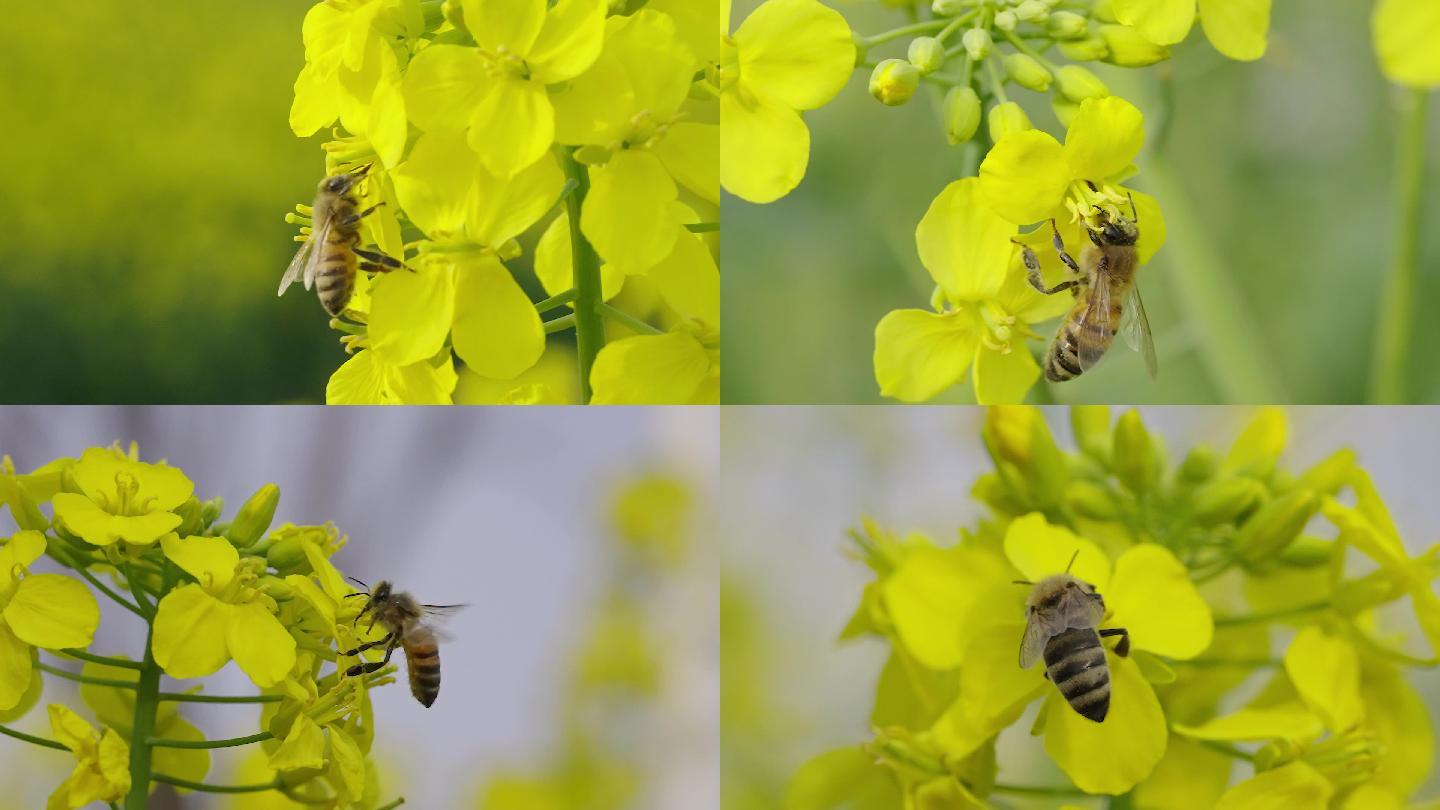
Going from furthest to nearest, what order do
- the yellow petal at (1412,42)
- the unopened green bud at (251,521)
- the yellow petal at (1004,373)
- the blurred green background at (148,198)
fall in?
the blurred green background at (148,198) → the unopened green bud at (251,521) → the yellow petal at (1004,373) → the yellow petal at (1412,42)

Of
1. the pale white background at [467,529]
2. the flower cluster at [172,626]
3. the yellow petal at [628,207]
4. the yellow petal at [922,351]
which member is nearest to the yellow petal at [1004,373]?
the yellow petal at [922,351]

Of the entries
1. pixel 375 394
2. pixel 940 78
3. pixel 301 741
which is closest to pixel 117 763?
pixel 301 741

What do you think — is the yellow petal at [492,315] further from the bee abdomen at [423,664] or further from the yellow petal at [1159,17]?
the yellow petal at [1159,17]

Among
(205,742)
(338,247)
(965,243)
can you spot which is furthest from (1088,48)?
(205,742)

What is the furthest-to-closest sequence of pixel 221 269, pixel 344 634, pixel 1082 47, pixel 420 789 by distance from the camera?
pixel 420 789
pixel 221 269
pixel 344 634
pixel 1082 47

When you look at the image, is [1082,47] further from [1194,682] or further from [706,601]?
[706,601]

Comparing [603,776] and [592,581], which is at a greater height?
[592,581]
